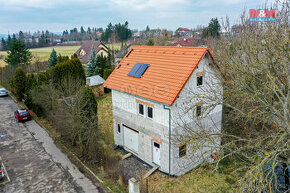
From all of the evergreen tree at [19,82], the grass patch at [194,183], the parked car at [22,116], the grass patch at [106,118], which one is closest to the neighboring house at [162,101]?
the grass patch at [194,183]

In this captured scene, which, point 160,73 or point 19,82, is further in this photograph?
point 19,82

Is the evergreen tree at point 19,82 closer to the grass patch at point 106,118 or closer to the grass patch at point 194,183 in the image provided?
the grass patch at point 106,118

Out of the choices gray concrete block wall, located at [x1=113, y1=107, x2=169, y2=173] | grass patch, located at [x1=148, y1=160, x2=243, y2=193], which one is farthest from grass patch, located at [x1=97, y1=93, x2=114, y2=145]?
grass patch, located at [x1=148, y1=160, x2=243, y2=193]

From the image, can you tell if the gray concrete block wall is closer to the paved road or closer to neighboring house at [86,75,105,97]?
the paved road

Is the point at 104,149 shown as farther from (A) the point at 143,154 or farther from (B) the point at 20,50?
(B) the point at 20,50

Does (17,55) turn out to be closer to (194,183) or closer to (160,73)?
(160,73)

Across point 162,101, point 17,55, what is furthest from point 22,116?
point 17,55

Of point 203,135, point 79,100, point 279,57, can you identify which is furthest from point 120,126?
point 279,57
